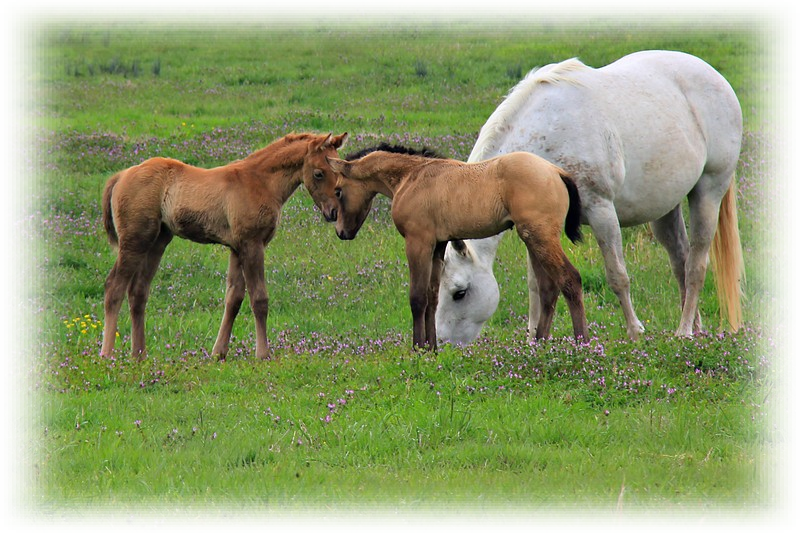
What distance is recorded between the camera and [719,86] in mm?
9719

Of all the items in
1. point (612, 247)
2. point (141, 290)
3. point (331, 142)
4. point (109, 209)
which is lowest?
point (141, 290)

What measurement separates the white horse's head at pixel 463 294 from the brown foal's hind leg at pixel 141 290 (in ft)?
7.98

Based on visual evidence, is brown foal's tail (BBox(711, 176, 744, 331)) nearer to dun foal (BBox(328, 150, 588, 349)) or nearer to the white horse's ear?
the white horse's ear

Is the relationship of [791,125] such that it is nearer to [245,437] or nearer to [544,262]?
[544,262]

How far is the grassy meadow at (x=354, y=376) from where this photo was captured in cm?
480

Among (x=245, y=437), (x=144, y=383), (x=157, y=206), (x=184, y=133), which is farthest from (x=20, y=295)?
(x=184, y=133)

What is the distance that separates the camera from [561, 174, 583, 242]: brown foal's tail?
745 cm

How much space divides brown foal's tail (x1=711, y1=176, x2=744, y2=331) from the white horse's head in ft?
8.23

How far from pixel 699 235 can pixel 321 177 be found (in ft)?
13.1

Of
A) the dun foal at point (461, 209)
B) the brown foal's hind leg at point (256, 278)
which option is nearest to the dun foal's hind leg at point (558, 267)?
the dun foal at point (461, 209)

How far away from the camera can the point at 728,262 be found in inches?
390

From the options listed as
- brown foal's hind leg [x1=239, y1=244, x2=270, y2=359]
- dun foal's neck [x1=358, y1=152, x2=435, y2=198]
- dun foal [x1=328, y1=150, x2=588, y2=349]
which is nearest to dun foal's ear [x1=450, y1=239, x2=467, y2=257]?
dun foal [x1=328, y1=150, x2=588, y2=349]

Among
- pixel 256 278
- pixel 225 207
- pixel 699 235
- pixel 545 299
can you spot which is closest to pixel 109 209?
pixel 225 207

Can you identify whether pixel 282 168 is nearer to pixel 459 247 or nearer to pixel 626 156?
pixel 459 247
